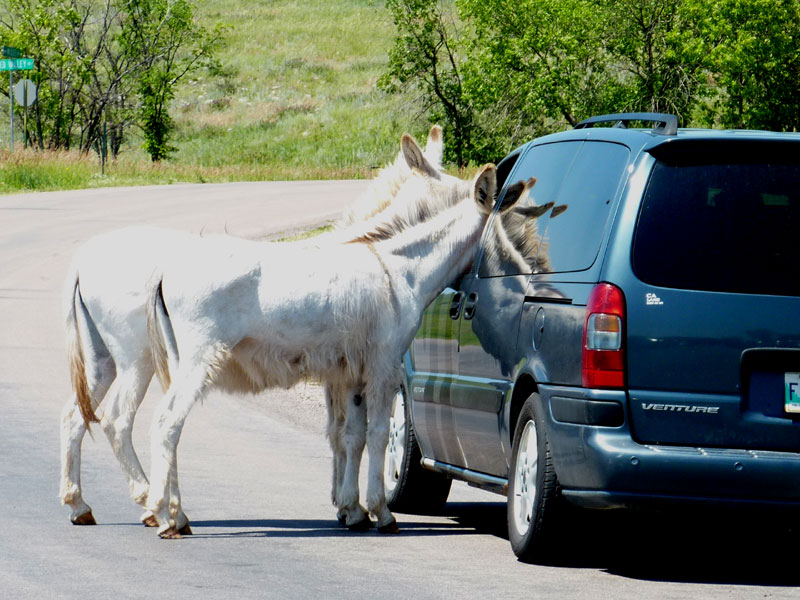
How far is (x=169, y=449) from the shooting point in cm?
744

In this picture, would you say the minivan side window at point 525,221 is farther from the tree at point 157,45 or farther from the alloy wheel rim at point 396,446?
the tree at point 157,45

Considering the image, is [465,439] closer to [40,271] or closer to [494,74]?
[40,271]

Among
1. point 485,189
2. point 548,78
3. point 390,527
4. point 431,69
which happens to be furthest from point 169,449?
point 431,69

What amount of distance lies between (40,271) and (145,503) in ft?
50.2

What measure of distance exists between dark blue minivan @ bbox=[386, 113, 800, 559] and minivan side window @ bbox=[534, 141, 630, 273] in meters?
0.02

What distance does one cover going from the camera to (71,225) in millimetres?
28219

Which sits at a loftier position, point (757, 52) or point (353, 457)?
point (757, 52)

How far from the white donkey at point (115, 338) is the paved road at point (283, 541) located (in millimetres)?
342

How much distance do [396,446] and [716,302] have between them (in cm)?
327

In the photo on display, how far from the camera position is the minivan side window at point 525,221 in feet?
24.3

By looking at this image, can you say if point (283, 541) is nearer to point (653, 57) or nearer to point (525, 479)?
point (525, 479)

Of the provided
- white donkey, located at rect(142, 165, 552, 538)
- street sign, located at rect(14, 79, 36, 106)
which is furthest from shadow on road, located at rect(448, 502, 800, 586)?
street sign, located at rect(14, 79, 36, 106)

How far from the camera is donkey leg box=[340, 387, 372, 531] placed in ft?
25.9

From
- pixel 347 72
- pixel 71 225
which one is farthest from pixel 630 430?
pixel 347 72
